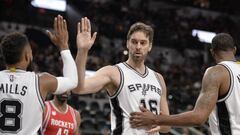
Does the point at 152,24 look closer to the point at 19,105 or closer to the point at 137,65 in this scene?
the point at 137,65

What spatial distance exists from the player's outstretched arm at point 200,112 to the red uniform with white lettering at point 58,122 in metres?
2.01

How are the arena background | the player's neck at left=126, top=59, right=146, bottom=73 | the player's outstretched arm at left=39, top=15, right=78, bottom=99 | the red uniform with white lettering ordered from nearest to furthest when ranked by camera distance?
the player's outstretched arm at left=39, top=15, right=78, bottom=99
the player's neck at left=126, top=59, right=146, bottom=73
the red uniform with white lettering
the arena background

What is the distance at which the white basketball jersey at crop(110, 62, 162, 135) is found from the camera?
424cm

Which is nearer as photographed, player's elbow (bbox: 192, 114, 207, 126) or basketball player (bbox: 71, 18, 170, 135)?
player's elbow (bbox: 192, 114, 207, 126)

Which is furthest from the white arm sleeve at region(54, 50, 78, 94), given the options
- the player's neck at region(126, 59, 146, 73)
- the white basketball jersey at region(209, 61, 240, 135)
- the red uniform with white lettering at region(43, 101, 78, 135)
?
the red uniform with white lettering at region(43, 101, 78, 135)

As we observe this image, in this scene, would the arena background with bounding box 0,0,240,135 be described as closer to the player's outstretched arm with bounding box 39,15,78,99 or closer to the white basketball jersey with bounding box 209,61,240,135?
the white basketball jersey with bounding box 209,61,240,135

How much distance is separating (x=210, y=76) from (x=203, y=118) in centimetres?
40

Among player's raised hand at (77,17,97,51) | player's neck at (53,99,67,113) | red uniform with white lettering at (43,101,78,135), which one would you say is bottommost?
red uniform with white lettering at (43,101,78,135)

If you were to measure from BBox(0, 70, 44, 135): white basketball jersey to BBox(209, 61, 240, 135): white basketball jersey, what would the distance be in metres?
1.70

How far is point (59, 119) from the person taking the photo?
19.2ft

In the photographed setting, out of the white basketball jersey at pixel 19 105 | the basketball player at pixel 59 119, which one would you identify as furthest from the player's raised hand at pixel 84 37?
→ the basketball player at pixel 59 119

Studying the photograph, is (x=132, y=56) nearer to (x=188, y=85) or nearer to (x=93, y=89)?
(x=93, y=89)

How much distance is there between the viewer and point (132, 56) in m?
4.52

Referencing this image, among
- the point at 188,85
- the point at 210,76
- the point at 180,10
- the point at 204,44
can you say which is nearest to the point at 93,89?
the point at 210,76
